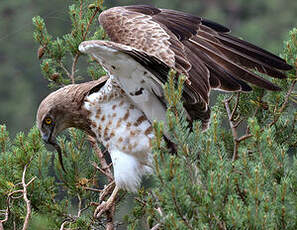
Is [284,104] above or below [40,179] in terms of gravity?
above

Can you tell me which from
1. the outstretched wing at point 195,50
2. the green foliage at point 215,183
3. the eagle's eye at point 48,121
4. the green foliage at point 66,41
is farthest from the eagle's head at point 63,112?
the green foliage at point 215,183

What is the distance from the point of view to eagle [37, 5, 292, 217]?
414 cm

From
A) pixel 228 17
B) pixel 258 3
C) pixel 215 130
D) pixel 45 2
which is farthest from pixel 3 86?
pixel 215 130

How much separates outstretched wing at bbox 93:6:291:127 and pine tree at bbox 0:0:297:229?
15 cm

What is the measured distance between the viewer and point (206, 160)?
127 inches

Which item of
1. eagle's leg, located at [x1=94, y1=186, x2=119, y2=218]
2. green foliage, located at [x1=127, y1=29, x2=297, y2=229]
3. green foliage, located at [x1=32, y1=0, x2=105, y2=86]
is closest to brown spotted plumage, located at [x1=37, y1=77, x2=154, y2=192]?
eagle's leg, located at [x1=94, y1=186, x2=119, y2=218]

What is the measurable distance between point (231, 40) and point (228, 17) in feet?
71.0

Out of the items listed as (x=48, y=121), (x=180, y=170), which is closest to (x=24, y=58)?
(x=48, y=121)

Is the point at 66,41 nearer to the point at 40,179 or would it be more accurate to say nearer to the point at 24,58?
the point at 40,179

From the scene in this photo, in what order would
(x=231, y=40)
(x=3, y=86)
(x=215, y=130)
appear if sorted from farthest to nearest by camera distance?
(x=3, y=86) < (x=231, y=40) < (x=215, y=130)

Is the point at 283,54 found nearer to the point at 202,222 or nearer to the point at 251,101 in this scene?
the point at 251,101

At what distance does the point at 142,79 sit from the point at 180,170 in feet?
4.11

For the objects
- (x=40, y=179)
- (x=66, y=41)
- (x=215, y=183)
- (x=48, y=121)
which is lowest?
(x=40, y=179)

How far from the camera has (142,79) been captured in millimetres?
4203
